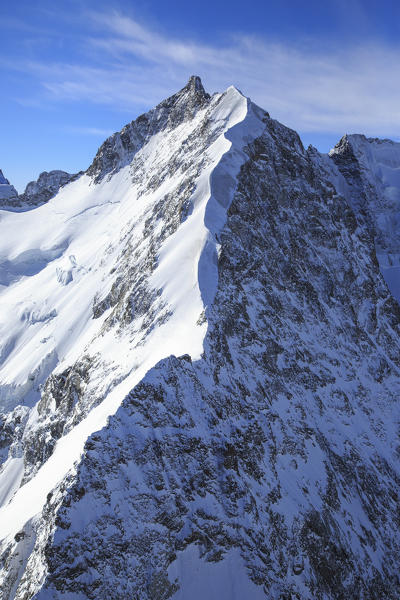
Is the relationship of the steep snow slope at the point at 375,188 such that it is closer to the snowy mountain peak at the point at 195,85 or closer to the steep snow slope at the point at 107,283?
the snowy mountain peak at the point at 195,85

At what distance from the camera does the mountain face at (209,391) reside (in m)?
19.0

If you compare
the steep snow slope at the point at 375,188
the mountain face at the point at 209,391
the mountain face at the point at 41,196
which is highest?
the steep snow slope at the point at 375,188

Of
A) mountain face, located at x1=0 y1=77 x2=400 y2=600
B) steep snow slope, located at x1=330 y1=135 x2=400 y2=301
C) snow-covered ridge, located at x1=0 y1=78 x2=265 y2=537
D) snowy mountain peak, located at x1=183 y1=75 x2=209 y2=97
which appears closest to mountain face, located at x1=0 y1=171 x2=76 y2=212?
snow-covered ridge, located at x1=0 y1=78 x2=265 y2=537

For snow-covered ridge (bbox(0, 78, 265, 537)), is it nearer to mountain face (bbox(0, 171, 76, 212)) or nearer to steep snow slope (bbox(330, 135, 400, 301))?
mountain face (bbox(0, 171, 76, 212))

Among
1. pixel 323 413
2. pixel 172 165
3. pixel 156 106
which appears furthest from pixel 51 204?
pixel 323 413

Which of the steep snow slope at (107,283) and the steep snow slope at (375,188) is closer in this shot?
the steep snow slope at (107,283)

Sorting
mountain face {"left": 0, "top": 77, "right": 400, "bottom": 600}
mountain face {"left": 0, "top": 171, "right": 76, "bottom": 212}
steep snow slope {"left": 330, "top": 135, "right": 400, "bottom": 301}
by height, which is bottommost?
mountain face {"left": 0, "top": 77, "right": 400, "bottom": 600}

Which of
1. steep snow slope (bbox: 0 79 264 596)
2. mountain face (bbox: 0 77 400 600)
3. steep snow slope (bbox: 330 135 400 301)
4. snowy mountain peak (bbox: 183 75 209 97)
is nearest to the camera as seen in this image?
mountain face (bbox: 0 77 400 600)

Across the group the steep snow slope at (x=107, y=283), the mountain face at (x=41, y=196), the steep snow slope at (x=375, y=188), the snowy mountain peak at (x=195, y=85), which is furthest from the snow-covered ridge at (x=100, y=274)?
the steep snow slope at (x=375, y=188)

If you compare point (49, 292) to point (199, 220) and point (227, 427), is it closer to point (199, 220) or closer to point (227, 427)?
point (199, 220)

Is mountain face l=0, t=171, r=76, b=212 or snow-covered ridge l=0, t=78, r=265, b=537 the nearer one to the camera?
snow-covered ridge l=0, t=78, r=265, b=537

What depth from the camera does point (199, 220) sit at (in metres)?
39.2

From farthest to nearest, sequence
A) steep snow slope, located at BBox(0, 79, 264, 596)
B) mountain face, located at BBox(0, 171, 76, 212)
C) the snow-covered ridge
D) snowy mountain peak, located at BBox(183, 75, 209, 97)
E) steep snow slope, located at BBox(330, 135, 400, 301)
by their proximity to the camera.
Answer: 1. steep snow slope, located at BBox(330, 135, 400, 301)
2. mountain face, located at BBox(0, 171, 76, 212)
3. snowy mountain peak, located at BBox(183, 75, 209, 97)
4. steep snow slope, located at BBox(0, 79, 264, 596)
5. the snow-covered ridge

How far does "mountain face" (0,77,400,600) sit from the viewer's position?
19.0 meters
